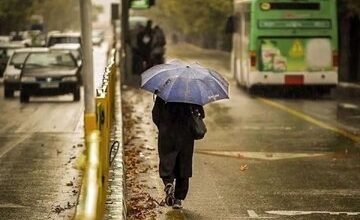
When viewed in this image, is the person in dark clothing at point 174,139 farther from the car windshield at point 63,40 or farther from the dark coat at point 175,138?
the car windshield at point 63,40

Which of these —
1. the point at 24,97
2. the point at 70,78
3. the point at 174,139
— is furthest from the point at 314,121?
the point at 174,139

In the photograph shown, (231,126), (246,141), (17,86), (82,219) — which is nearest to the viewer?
(82,219)

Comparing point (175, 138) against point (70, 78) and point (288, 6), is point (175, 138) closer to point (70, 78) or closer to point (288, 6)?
point (70, 78)

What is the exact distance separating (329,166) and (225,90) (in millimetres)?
4318

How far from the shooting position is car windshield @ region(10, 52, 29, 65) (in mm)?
31909

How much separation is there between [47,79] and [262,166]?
14.6m

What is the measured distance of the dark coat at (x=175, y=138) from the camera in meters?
10.0

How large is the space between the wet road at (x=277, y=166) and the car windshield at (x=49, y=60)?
6576 mm

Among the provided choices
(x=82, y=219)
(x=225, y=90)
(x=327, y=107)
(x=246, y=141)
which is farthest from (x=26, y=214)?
(x=327, y=107)

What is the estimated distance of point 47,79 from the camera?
27.6 m

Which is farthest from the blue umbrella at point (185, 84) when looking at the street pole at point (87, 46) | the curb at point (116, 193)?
the street pole at point (87, 46)

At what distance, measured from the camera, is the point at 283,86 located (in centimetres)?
2866

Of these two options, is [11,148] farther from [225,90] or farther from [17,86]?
[17,86]

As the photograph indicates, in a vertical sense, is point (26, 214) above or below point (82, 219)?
below
